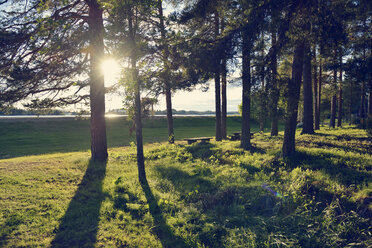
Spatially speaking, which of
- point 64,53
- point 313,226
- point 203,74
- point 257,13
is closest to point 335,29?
point 257,13

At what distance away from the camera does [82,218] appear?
5617 mm

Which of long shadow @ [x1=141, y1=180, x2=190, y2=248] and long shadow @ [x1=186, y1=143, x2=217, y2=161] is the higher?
long shadow @ [x1=186, y1=143, x2=217, y2=161]

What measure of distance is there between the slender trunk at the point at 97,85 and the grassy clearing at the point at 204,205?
257cm

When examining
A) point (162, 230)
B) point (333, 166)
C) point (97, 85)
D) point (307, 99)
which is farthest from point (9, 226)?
point (307, 99)

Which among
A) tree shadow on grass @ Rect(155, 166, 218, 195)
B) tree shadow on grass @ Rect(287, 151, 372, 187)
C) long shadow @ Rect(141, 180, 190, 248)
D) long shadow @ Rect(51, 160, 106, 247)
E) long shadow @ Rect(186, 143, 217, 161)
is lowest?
long shadow @ Rect(51, 160, 106, 247)

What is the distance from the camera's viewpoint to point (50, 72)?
1055 centimetres

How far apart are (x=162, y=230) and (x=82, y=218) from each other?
2211 millimetres

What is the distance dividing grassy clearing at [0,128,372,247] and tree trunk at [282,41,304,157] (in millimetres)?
540

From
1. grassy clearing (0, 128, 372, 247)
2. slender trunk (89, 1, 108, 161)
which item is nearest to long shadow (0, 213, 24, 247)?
grassy clearing (0, 128, 372, 247)

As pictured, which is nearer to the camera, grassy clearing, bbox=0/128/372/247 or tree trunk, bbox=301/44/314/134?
grassy clearing, bbox=0/128/372/247

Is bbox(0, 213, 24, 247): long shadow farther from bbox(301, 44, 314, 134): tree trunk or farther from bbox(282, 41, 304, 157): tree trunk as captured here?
bbox(301, 44, 314, 134): tree trunk

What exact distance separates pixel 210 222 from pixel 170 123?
517 inches

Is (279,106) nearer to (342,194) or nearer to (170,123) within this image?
(342,194)

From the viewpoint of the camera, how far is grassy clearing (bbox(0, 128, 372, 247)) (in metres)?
4.32
